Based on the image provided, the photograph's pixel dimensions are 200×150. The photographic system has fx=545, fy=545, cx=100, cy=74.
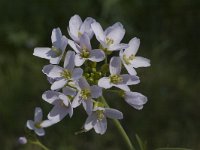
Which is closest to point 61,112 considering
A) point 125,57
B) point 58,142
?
point 125,57

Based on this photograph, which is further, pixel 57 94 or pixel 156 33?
pixel 156 33

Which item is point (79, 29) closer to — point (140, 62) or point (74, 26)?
point (74, 26)

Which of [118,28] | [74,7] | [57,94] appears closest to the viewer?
[57,94]

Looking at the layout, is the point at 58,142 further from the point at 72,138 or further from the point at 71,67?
the point at 71,67

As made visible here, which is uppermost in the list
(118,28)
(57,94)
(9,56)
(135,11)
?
(118,28)

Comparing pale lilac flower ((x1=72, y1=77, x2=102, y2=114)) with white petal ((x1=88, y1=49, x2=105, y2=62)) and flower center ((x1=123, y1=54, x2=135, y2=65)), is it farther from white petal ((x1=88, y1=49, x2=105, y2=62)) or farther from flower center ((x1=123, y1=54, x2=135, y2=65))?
flower center ((x1=123, y1=54, x2=135, y2=65))

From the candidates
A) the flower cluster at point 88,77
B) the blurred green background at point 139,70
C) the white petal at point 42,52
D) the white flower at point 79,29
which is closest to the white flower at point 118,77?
the flower cluster at point 88,77

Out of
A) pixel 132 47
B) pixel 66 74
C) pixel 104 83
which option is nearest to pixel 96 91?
pixel 104 83

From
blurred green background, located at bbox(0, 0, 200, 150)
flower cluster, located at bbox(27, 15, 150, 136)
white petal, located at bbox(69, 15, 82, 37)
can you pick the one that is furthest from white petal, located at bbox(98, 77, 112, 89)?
blurred green background, located at bbox(0, 0, 200, 150)
